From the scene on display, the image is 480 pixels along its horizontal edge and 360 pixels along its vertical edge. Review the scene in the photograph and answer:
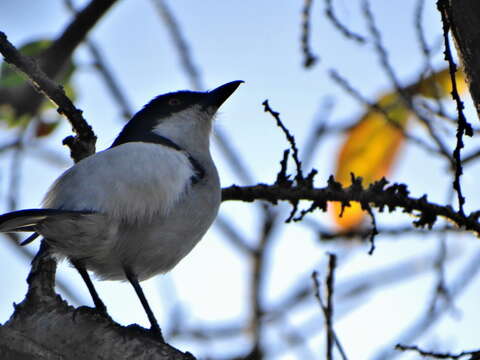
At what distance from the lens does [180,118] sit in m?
4.85

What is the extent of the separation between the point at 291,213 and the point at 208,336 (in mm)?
1149

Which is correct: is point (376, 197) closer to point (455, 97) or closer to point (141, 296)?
point (455, 97)

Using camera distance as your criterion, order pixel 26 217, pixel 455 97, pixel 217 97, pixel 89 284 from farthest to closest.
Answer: pixel 217 97 → pixel 89 284 → pixel 26 217 → pixel 455 97

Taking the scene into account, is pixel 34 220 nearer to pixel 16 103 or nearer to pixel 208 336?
pixel 208 336

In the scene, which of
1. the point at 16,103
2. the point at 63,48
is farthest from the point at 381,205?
the point at 16,103

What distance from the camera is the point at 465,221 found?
10.5 feet

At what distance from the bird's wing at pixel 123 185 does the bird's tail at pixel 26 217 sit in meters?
0.09

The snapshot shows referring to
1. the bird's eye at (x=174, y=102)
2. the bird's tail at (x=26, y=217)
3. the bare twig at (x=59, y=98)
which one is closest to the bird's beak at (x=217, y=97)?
the bird's eye at (x=174, y=102)

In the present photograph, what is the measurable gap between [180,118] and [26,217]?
5.77 ft

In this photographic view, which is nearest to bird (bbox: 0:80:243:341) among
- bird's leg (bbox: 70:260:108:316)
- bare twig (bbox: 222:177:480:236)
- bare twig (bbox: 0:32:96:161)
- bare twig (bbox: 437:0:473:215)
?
bird's leg (bbox: 70:260:108:316)

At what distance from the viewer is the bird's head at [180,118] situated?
15.3 feet

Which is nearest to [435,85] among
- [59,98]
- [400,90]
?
[400,90]

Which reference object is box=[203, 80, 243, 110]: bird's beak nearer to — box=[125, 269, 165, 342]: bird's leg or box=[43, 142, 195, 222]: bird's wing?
box=[43, 142, 195, 222]: bird's wing

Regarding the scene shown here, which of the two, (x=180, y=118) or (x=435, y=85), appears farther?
(x=180, y=118)
